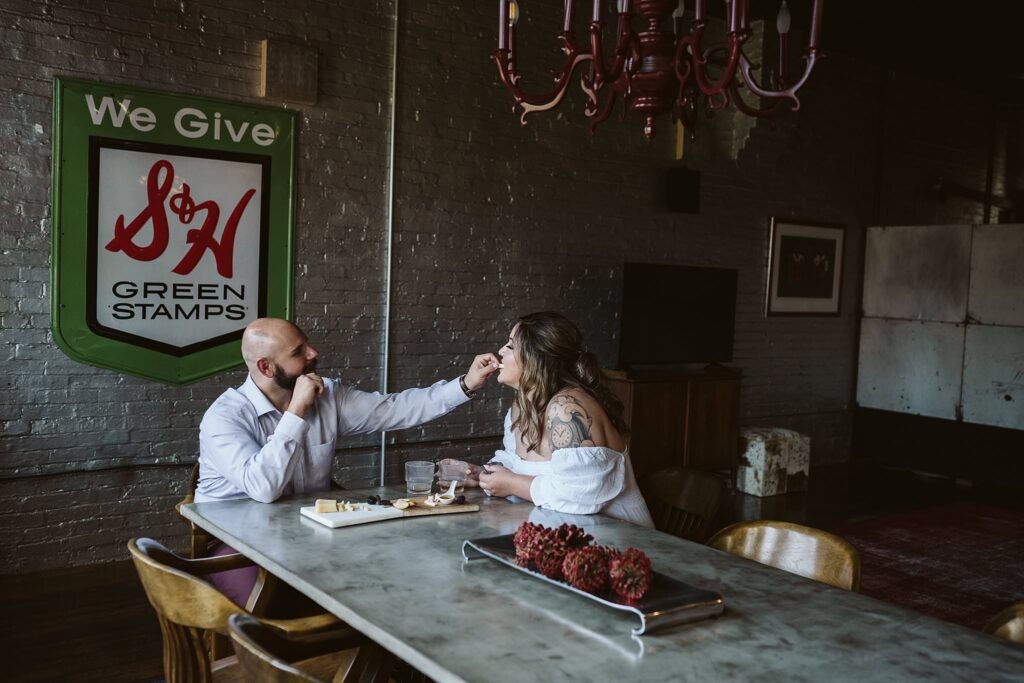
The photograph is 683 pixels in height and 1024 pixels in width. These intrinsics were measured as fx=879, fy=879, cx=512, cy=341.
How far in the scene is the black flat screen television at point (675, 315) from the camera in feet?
20.1

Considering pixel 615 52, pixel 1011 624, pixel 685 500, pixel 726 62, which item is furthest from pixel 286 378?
pixel 1011 624

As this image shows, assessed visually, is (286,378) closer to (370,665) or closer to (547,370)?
(547,370)

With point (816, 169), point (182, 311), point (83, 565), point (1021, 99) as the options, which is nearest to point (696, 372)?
point (816, 169)

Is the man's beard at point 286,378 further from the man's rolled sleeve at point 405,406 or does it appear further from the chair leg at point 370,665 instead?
the chair leg at point 370,665

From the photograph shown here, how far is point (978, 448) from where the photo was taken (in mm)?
7258

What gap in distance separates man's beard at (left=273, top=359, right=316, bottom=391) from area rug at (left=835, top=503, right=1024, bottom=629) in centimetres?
279

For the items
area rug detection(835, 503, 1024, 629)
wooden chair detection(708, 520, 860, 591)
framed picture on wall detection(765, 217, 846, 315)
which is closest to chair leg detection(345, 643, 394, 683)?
wooden chair detection(708, 520, 860, 591)

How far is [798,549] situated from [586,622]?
0.92 m

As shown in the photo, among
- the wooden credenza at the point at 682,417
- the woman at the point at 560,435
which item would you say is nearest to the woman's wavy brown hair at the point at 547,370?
the woman at the point at 560,435

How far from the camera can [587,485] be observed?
104 inches

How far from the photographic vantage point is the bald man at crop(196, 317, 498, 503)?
267 centimetres

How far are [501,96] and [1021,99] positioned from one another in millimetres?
6202

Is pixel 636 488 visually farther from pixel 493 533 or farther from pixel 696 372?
pixel 696 372

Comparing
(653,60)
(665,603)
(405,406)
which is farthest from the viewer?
(405,406)
